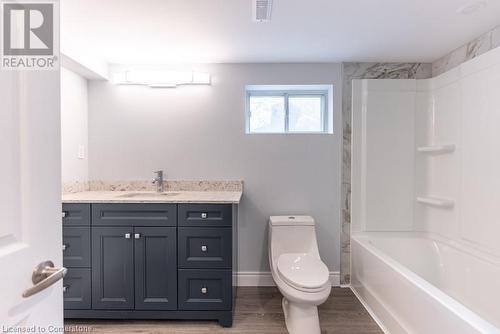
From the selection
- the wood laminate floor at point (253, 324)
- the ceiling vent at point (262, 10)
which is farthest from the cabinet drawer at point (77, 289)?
the ceiling vent at point (262, 10)

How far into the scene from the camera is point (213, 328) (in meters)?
2.03

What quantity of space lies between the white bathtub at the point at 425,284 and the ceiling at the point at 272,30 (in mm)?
1640

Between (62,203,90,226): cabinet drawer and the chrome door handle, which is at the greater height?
the chrome door handle

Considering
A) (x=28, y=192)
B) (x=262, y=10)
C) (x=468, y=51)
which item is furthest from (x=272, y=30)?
(x=28, y=192)

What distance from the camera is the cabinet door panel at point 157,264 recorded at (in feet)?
6.71

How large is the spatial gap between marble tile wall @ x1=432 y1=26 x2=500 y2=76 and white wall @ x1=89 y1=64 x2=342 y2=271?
0.89 metres

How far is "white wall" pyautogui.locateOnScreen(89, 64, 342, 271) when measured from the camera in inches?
105

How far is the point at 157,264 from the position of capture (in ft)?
6.72

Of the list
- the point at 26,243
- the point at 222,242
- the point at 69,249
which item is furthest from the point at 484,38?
the point at 69,249

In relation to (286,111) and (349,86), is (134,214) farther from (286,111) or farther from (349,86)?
(349,86)

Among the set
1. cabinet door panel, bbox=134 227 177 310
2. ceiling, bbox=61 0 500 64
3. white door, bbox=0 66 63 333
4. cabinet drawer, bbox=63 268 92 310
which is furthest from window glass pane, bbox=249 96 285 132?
white door, bbox=0 66 63 333

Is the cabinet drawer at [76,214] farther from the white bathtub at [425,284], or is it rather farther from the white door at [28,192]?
the white bathtub at [425,284]

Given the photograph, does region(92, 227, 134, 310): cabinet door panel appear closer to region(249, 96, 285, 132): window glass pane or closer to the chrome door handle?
the chrome door handle

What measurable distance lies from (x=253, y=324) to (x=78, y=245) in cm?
140
